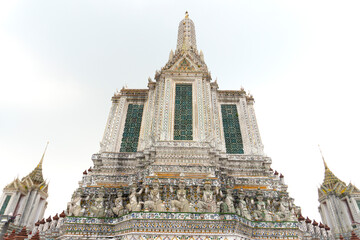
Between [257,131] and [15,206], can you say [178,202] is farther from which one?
[15,206]

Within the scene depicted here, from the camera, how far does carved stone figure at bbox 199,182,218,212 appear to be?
37.6 feet

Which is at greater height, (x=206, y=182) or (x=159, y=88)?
(x=159, y=88)

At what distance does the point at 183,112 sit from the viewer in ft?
59.1

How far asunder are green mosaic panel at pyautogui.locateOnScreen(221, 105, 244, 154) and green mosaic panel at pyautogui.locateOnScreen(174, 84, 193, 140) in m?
3.43

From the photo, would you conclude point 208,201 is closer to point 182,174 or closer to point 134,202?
point 182,174

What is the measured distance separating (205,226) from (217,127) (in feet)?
29.5

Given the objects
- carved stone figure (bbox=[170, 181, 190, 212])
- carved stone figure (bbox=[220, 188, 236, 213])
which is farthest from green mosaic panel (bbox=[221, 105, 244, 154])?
carved stone figure (bbox=[170, 181, 190, 212])

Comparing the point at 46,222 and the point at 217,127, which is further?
the point at 217,127

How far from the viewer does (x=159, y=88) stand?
20000 millimetres

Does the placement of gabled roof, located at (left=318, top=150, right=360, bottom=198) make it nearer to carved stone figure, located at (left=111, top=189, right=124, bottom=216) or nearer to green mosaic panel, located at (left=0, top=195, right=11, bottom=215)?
carved stone figure, located at (left=111, top=189, right=124, bottom=216)

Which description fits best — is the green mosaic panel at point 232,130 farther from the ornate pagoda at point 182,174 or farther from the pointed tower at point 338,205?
the pointed tower at point 338,205

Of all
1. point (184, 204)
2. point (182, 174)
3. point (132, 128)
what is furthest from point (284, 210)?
point (132, 128)

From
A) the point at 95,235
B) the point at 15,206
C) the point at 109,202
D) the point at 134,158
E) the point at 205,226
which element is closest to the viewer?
the point at 205,226

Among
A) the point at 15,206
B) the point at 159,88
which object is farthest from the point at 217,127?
the point at 15,206
